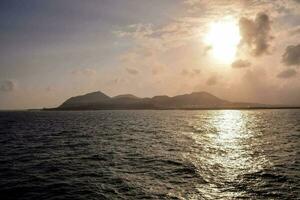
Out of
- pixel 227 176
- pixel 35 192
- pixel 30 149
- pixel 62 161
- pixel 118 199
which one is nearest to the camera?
pixel 118 199

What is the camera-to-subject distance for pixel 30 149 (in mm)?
53219

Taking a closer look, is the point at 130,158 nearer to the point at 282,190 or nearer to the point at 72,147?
the point at 72,147

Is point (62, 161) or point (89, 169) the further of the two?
point (62, 161)

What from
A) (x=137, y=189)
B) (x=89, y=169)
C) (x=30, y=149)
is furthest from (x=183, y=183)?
(x=30, y=149)

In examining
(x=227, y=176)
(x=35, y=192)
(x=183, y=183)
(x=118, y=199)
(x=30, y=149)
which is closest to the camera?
(x=118, y=199)

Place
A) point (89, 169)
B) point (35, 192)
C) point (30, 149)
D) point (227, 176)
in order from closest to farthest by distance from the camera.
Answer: point (35, 192) < point (227, 176) < point (89, 169) < point (30, 149)

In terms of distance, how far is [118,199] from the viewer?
25719 mm

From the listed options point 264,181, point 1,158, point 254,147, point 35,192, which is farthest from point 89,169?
point 254,147

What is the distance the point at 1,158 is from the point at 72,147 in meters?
13.6

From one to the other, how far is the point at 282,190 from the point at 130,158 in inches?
890

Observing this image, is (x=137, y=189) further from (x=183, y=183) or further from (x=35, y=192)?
(x=35, y=192)

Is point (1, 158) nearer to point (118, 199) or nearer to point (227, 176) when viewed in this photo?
point (118, 199)

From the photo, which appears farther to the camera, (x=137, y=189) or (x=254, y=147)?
(x=254, y=147)

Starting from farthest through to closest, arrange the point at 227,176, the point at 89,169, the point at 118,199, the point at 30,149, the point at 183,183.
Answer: the point at 30,149 → the point at 89,169 → the point at 227,176 → the point at 183,183 → the point at 118,199
